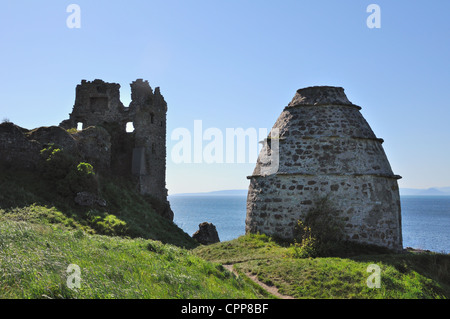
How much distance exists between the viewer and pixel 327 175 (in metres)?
14.5

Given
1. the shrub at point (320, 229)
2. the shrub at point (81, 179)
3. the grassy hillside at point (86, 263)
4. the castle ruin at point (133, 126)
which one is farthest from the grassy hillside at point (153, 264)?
the castle ruin at point (133, 126)

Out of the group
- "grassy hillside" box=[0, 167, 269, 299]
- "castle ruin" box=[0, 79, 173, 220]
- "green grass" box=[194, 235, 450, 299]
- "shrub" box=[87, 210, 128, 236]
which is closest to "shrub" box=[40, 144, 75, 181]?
"grassy hillside" box=[0, 167, 269, 299]

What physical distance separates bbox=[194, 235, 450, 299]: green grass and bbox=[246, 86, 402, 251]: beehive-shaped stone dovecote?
155cm

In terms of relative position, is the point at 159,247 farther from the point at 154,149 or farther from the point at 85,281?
the point at 154,149

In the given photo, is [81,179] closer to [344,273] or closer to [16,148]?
[16,148]

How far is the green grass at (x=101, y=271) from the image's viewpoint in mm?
6566

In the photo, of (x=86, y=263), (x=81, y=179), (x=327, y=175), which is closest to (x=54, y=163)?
(x=81, y=179)

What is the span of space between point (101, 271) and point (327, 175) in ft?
30.5

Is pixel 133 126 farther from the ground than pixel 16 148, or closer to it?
farther from the ground

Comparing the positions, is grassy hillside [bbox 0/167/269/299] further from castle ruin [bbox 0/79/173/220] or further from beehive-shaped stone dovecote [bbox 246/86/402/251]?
castle ruin [bbox 0/79/173/220]

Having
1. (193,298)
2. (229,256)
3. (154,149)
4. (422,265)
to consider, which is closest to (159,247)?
(229,256)

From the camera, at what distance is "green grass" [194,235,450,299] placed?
9.63 metres

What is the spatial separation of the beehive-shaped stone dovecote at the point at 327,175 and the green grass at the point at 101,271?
5.08 meters

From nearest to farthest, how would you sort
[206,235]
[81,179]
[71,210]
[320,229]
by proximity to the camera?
1. [320,229]
2. [71,210]
3. [81,179]
4. [206,235]
